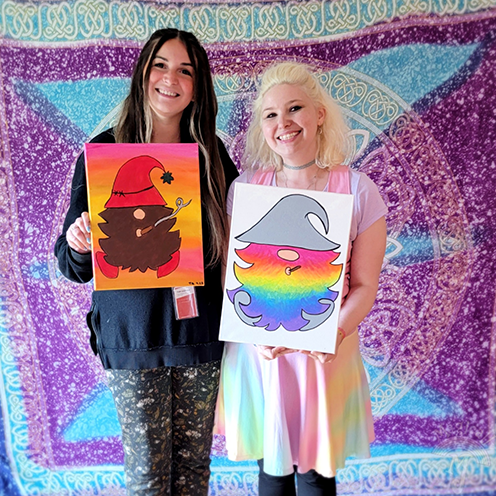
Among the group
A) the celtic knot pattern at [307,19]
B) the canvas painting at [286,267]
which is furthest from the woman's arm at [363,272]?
the celtic knot pattern at [307,19]

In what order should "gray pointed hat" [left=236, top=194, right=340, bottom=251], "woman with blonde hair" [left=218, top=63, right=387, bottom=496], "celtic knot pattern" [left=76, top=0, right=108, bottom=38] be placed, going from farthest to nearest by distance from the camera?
"celtic knot pattern" [left=76, top=0, right=108, bottom=38] → "woman with blonde hair" [left=218, top=63, right=387, bottom=496] → "gray pointed hat" [left=236, top=194, right=340, bottom=251]

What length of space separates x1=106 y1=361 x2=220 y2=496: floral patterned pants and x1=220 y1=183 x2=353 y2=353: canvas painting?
0.24 meters

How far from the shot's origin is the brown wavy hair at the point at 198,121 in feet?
3.89

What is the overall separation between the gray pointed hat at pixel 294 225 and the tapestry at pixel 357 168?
76 centimetres

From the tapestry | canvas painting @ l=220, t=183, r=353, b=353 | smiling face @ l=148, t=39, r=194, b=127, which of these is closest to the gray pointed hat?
canvas painting @ l=220, t=183, r=353, b=353

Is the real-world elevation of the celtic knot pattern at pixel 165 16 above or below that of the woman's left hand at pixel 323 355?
above

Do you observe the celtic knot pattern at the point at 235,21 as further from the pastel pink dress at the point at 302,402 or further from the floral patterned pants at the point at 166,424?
the floral patterned pants at the point at 166,424

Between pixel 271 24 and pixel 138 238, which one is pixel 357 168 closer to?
pixel 271 24

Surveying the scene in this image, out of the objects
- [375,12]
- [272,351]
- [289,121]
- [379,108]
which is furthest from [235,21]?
[272,351]

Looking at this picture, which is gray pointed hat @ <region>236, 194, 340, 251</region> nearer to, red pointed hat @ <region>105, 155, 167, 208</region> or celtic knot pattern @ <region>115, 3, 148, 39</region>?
red pointed hat @ <region>105, 155, 167, 208</region>

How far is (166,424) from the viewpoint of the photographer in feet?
4.14

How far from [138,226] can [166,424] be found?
21.1 inches

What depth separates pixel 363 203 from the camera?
3.85 feet

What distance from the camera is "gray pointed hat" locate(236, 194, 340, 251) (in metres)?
1.07
